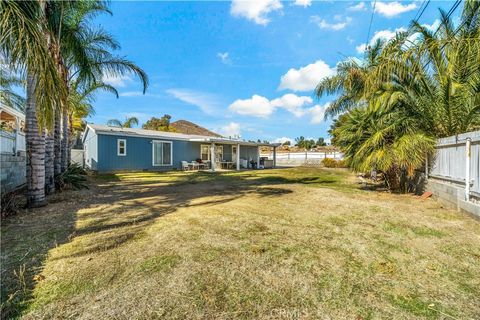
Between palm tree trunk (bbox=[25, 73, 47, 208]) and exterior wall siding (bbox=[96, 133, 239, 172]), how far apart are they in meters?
10.5

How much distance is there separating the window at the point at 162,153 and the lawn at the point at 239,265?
13454 mm

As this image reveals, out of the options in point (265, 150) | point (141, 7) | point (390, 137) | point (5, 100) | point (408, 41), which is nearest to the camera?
point (408, 41)

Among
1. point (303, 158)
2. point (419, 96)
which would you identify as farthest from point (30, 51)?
point (303, 158)

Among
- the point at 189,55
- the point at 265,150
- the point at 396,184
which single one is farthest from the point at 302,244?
the point at 265,150

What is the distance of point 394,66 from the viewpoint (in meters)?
8.02

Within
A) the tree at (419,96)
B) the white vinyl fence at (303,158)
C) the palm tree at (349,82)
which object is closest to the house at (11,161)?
the tree at (419,96)

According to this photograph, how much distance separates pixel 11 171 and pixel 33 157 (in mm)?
1929

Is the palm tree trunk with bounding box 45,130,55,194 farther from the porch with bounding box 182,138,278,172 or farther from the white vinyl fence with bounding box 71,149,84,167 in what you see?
the white vinyl fence with bounding box 71,149,84,167

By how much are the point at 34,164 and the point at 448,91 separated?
35.2 feet

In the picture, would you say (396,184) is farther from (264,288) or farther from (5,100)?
(5,100)

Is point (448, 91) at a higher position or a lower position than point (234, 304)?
higher

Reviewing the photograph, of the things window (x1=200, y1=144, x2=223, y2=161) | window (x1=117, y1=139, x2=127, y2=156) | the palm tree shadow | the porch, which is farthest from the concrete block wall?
window (x1=200, y1=144, x2=223, y2=161)

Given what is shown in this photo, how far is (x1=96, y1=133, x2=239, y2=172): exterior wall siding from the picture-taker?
53.1 feet

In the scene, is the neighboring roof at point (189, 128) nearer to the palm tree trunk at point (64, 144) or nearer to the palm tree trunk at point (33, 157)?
the palm tree trunk at point (64, 144)
